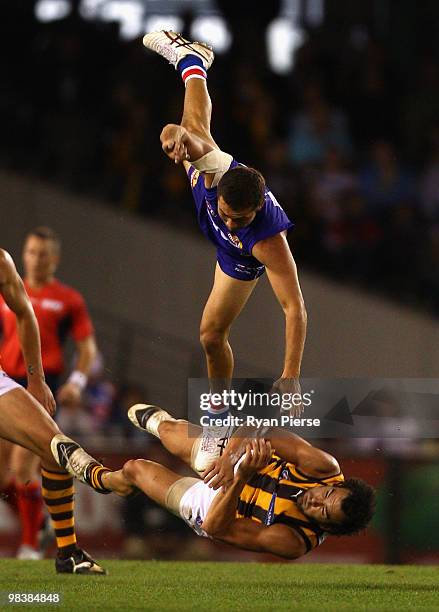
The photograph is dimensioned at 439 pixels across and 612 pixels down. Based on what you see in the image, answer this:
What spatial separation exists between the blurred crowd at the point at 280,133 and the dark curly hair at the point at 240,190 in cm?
534

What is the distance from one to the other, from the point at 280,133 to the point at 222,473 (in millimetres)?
7273

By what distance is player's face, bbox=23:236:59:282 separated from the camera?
9.37 meters

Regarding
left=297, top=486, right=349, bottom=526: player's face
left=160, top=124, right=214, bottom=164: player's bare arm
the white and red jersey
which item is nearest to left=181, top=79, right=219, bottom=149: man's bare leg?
left=160, top=124, right=214, bottom=164: player's bare arm

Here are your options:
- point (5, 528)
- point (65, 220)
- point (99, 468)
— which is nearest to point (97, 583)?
point (99, 468)

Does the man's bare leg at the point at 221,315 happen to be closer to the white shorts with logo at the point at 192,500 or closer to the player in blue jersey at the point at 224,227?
the player in blue jersey at the point at 224,227

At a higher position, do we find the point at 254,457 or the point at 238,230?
the point at 238,230

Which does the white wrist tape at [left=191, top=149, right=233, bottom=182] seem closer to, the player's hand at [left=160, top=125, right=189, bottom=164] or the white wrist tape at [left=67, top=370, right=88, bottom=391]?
the player's hand at [left=160, top=125, right=189, bottom=164]

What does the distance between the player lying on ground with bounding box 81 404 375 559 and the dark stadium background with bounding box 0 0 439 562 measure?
262cm

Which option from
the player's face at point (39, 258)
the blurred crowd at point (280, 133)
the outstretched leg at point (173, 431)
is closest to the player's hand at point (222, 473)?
the outstretched leg at point (173, 431)

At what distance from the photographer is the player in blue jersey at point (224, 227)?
22.3ft

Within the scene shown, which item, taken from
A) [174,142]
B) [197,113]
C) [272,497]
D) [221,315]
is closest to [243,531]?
[272,497]

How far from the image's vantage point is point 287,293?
694cm

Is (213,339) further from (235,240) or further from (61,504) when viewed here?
(61,504)

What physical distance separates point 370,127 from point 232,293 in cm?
674
